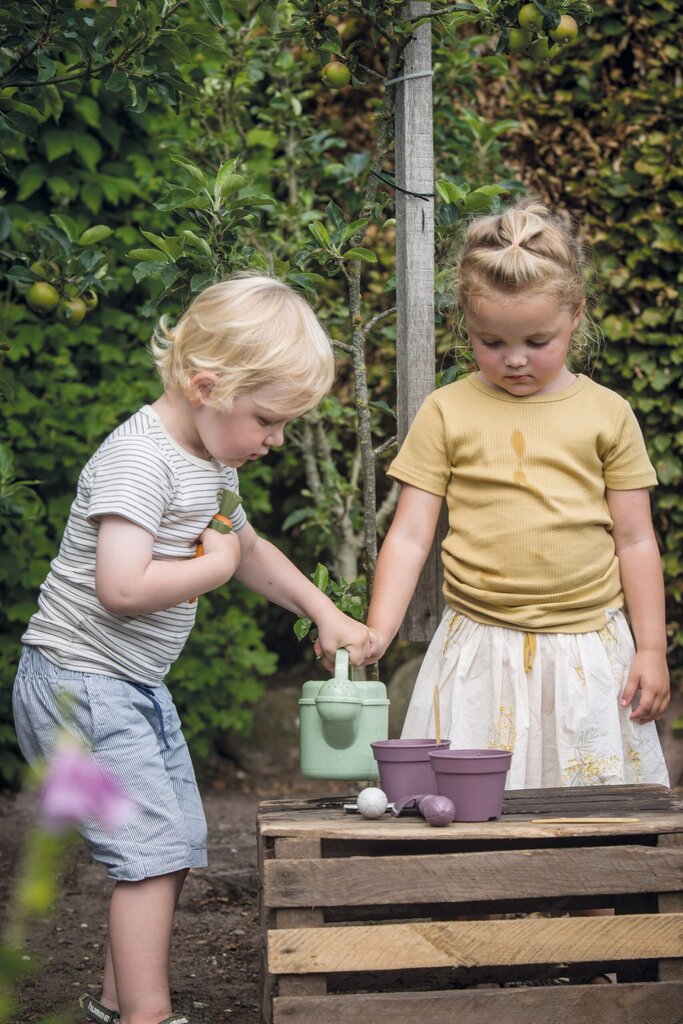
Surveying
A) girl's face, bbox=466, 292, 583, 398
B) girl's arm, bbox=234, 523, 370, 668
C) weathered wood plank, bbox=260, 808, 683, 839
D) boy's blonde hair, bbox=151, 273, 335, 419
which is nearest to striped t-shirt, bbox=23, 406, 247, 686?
boy's blonde hair, bbox=151, 273, 335, 419

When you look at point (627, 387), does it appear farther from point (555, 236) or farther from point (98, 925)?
point (98, 925)

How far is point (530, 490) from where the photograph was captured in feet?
7.32

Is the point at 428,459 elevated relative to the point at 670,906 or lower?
elevated

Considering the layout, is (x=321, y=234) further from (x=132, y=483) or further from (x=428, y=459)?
(x=132, y=483)

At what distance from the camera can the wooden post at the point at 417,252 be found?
247 centimetres

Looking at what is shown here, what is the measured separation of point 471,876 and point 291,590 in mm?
809

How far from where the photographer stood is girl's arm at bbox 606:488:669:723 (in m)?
2.23

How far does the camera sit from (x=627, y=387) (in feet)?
13.9

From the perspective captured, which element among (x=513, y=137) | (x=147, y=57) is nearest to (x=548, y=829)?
(x=147, y=57)

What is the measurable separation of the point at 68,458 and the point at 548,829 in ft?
9.06

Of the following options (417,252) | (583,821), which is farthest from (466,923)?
(417,252)

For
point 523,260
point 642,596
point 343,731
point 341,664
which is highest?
point 523,260

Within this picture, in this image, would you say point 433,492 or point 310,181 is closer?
point 433,492

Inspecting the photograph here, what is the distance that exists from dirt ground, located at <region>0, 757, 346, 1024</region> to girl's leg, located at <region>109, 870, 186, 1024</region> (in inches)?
5.4
